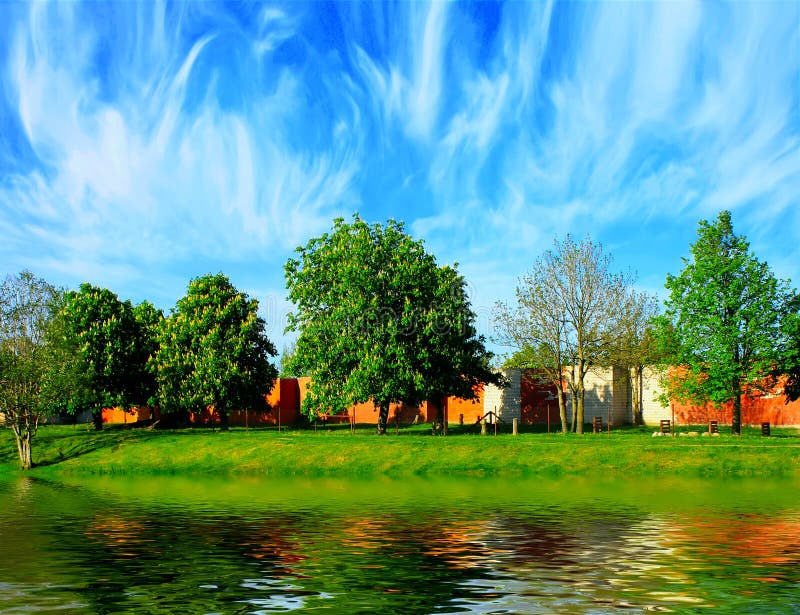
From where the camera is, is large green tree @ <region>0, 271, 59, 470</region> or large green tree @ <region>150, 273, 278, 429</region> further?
large green tree @ <region>150, 273, 278, 429</region>

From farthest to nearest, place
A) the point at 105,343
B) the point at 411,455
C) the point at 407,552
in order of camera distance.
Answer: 1. the point at 105,343
2. the point at 411,455
3. the point at 407,552

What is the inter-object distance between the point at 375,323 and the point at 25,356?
A: 21.0m

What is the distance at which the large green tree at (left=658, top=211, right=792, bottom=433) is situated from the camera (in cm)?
5669

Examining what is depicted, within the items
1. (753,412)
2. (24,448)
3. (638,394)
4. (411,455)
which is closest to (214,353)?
(24,448)

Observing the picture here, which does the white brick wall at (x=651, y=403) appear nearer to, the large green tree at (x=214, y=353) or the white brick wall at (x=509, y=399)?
the white brick wall at (x=509, y=399)

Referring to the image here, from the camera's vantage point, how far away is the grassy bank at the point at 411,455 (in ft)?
136

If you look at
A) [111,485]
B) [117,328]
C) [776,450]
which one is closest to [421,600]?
[111,485]

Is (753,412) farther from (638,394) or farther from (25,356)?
(25,356)

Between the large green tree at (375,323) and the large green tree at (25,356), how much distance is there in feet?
53.5

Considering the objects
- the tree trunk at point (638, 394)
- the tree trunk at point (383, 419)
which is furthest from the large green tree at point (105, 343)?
the tree trunk at point (638, 394)

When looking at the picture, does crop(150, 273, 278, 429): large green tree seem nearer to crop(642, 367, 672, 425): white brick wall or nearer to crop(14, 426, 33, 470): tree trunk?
crop(14, 426, 33, 470): tree trunk

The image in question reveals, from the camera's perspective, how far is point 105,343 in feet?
232

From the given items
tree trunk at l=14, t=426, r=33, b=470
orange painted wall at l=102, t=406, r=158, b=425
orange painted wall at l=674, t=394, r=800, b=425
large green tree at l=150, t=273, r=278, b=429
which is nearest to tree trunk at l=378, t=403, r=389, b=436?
large green tree at l=150, t=273, r=278, b=429

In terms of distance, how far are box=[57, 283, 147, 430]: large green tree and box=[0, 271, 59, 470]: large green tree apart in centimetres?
1510
